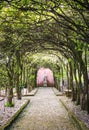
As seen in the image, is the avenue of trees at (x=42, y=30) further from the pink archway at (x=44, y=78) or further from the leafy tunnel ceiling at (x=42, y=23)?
the pink archway at (x=44, y=78)

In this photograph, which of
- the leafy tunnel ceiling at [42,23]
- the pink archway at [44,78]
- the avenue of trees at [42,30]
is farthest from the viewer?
the pink archway at [44,78]

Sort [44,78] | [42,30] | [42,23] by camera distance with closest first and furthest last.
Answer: [42,23]
[42,30]
[44,78]

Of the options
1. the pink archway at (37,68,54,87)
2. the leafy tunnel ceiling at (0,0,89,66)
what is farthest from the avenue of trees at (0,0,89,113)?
the pink archway at (37,68,54,87)

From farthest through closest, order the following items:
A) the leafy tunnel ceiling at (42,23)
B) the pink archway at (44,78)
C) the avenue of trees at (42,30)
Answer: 1. the pink archway at (44,78)
2. the avenue of trees at (42,30)
3. the leafy tunnel ceiling at (42,23)

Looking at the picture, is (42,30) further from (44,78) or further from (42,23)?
(44,78)

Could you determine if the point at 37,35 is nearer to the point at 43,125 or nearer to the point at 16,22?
the point at 16,22

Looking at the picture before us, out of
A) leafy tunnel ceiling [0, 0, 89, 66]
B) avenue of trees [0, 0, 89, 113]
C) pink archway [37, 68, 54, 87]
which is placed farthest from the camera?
pink archway [37, 68, 54, 87]

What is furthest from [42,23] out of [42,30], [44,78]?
[44,78]

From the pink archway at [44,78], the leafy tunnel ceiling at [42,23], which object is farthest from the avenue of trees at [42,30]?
the pink archway at [44,78]

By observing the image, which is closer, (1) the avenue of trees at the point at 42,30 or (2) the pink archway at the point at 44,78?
(1) the avenue of trees at the point at 42,30

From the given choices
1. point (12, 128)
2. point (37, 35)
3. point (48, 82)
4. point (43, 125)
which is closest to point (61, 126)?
point (43, 125)

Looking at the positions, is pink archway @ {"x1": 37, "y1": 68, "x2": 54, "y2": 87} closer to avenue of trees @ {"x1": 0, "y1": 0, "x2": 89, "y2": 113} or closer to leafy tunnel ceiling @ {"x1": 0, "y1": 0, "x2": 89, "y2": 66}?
avenue of trees @ {"x1": 0, "y1": 0, "x2": 89, "y2": 113}

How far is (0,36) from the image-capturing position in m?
16.9

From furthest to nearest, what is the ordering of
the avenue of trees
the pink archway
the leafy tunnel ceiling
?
the pink archway < the avenue of trees < the leafy tunnel ceiling
